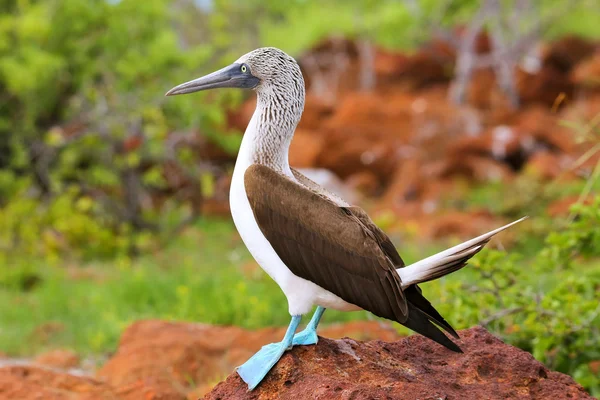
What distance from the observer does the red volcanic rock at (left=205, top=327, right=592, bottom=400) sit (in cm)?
312

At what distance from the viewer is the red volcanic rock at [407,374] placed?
3.12 metres

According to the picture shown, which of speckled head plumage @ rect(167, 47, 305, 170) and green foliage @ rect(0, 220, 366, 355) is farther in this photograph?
green foliage @ rect(0, 220, 366, 355)

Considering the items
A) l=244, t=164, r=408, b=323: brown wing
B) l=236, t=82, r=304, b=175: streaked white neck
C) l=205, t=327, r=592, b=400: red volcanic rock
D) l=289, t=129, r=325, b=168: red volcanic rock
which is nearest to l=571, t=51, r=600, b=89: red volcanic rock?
l=289, t=129, r=325, b=168: red volcanic rock

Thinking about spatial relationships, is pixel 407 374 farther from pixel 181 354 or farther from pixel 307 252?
pixel 181 354

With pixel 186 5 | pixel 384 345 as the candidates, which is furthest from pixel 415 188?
pixel 186 5

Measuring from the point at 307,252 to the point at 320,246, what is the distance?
6 centimetres

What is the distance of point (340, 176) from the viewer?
1523 cm

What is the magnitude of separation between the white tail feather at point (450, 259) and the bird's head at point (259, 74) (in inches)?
36.8

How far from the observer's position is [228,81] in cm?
348

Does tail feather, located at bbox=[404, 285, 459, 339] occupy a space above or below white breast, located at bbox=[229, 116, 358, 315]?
below

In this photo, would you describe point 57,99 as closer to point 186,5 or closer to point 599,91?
point 599,91

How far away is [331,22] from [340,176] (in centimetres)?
985

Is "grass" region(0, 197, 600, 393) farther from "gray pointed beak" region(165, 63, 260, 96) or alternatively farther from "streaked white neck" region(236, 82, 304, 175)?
"gray pointed beak" region(165, 63, 260, 96)

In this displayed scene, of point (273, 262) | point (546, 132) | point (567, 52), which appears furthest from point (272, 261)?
point (567, 52)
